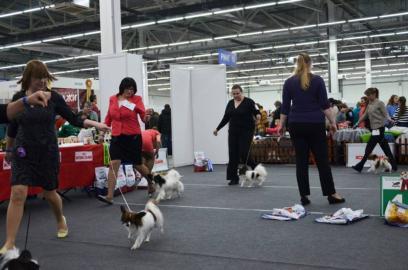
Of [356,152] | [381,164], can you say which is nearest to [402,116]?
[356,152]

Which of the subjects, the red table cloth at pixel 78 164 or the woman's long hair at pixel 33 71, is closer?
the woman's long hair at pixel 33 71

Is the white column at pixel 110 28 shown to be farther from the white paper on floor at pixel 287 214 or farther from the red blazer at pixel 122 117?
the white paper on floor at pixel 287 214

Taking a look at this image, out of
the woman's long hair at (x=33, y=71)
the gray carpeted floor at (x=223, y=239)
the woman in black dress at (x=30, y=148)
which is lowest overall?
the gray carpeted floor at (x=223, y=239)

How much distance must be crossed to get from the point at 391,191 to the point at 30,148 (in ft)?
9.62

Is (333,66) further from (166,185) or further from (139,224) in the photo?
(139,224)

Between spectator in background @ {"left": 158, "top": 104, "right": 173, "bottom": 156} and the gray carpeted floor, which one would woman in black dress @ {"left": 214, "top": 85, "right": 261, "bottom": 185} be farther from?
spectator in background @ {"left": 158, "top": 104, "right": 173, "bottom": 156}

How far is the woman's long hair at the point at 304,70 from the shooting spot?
451cm

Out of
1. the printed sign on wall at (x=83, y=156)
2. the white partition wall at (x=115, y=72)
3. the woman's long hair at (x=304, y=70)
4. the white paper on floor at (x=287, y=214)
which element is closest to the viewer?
the white paper on floor at (x=287, y=214)

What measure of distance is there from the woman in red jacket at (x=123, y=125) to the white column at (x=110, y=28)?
3.32 meters

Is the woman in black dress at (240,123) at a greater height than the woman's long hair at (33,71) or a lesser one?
lesser

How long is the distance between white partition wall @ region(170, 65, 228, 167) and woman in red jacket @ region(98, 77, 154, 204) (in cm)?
474

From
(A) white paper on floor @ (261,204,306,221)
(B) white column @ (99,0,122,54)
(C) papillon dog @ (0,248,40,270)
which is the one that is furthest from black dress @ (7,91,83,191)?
(B) white column @ (99,0,122,54)

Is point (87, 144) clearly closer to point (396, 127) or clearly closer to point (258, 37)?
point (396, 127)

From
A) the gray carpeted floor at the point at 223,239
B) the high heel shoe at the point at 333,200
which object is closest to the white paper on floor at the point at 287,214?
the gray carpeted floor at the point at 223,239
